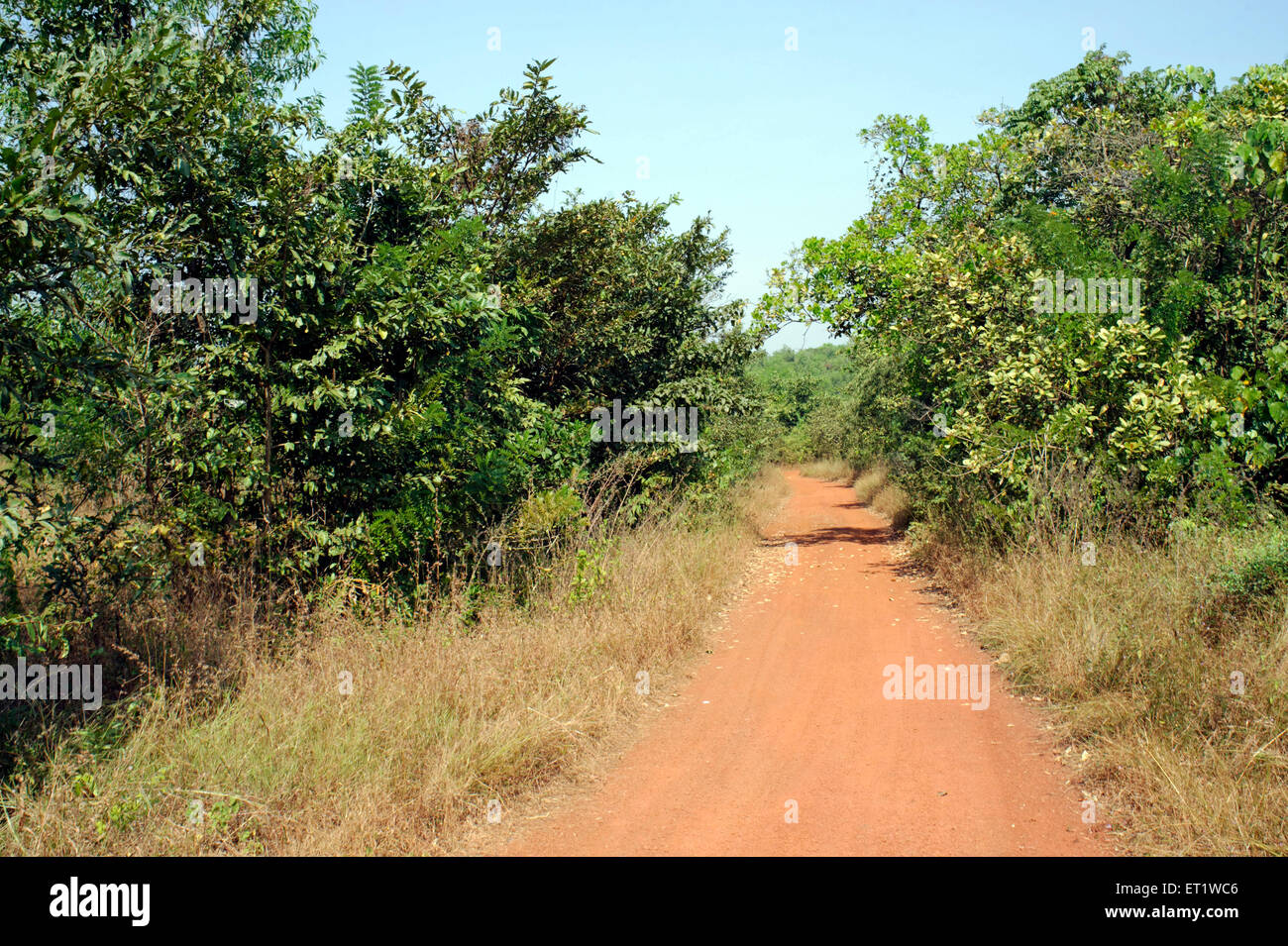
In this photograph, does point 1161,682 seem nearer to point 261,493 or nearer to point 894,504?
point 261,493

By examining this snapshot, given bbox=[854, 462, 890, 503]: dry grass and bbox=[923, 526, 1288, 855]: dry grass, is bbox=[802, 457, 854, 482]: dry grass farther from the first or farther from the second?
bbox=[923, 526, 1288, 855]: dry grass

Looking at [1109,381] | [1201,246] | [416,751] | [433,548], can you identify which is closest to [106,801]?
[416,751]

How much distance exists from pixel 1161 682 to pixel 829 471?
3052cm

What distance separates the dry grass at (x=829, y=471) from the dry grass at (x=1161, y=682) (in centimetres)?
2493

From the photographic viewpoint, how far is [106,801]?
A: 414 centimetres

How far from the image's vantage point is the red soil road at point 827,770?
14.9 feet

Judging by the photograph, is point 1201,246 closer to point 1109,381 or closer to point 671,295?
point 1109,381

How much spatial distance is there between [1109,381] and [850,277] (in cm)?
703

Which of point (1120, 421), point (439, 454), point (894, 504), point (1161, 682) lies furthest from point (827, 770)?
point (894, 504)

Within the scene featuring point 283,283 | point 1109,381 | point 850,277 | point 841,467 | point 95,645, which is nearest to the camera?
point 95,645

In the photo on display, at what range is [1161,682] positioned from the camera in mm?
5383

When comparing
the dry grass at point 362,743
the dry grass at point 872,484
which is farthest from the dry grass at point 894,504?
the dry grass at point 362,743

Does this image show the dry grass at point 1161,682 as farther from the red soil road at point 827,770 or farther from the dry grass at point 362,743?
the dry grass at point 362,743
